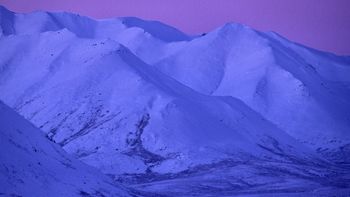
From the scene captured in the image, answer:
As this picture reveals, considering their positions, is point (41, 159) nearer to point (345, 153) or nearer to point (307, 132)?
point (345, 153)

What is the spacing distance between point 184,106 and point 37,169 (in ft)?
139

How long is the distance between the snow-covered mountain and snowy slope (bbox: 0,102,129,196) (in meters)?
10.3

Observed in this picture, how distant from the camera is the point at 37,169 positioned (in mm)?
32781

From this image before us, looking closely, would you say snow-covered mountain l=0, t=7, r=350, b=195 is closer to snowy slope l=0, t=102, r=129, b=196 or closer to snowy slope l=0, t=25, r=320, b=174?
snowy slope l=0, t=25, r=320, b=174

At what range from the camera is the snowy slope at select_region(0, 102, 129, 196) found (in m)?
29.9

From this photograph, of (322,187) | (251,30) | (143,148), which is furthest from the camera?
(251,30)

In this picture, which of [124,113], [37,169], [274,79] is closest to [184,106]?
[124,113]

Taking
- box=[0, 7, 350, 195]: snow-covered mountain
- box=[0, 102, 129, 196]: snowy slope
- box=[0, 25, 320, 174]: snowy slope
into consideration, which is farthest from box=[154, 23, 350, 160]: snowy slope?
box=[0, 102, 129, 196]: snowy slope

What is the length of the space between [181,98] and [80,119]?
1597cm

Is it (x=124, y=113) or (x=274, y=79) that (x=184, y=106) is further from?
(x=274, y=79)

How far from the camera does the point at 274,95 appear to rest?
3925 inches

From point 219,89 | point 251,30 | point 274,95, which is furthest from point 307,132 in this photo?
point 251,30

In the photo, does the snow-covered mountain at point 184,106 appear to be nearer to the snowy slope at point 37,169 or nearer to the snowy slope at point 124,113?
the snowy slope at point 124,113

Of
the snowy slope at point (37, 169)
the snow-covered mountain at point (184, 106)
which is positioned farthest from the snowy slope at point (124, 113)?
the snowy slope at point (37, 169)
